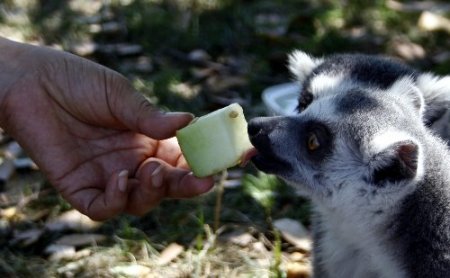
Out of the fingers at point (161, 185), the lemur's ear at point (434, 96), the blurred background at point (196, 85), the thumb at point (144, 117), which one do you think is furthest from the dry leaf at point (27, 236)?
the lemur's ear at point (434, 96)

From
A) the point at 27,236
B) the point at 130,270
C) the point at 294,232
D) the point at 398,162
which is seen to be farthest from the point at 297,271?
the point at 27,236

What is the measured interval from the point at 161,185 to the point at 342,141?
592 mm

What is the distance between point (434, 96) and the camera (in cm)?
268

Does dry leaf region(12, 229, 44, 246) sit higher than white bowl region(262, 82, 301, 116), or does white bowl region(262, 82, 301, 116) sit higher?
white bowl region(262, 82, 301, 116)

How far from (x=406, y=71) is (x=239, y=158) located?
2.20ft

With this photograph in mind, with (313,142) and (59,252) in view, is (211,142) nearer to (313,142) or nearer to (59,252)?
(313,142)

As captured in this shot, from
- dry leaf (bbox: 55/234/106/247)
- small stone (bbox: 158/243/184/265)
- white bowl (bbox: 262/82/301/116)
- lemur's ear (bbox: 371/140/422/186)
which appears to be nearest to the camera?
lemur's ear (bbox: 371/140/422/186)

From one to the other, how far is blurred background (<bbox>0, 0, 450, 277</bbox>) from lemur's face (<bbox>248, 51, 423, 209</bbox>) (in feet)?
1.49

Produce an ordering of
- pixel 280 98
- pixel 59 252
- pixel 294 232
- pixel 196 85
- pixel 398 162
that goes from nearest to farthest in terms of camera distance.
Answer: pixel 398 162 < pixel 59 252 < pixel 294 232 < pixel 280 98 < pixel 196 85

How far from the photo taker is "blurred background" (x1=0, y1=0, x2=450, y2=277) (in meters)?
2.94

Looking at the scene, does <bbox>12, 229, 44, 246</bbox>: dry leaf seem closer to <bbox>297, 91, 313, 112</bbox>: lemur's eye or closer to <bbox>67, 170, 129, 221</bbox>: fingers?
<bbox>67, 170, 129, 221</bbox>: fingers

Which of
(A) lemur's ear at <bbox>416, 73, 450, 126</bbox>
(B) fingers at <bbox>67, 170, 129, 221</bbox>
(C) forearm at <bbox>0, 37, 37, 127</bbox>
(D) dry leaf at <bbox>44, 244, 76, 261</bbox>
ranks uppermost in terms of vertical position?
(C) forearm at <bbox>0, 37, 37, 127</bbox>

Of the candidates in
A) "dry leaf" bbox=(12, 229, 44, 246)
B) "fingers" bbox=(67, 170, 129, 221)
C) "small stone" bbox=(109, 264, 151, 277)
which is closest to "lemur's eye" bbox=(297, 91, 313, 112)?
"fingers" bbox=(67, 170, 129, 221)

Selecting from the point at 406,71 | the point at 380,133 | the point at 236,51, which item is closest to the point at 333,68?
the point at 406,71
